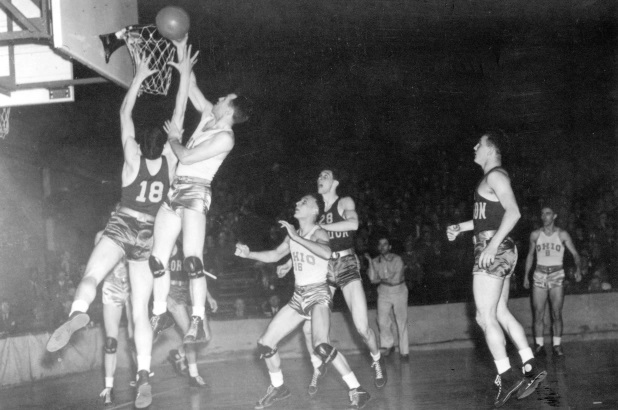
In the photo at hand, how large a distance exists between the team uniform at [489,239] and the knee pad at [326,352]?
1.64m

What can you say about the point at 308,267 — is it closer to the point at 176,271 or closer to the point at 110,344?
the point at 110,344

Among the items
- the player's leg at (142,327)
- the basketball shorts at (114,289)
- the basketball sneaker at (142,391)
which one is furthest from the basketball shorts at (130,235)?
the basketball shorts at (114,289)

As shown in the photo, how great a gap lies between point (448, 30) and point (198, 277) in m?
12.1

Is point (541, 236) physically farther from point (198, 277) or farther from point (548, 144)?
point (548, 144)

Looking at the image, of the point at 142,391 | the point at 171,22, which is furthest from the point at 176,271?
the point at 171,22

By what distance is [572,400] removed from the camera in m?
6.61

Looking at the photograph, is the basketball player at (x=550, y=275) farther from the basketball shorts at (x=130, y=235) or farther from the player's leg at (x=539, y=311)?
the basketball shorts at (x=130, y=235)

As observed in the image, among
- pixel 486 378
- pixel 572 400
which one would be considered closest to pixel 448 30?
pixel 486 378

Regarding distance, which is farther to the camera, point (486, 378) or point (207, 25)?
point (207, 25)

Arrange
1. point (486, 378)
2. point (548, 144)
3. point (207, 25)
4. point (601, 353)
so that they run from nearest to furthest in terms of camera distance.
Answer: point (486, 378) < point (601, 353) < point (207, 25) < point (548, 144)

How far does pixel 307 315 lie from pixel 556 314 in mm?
6031

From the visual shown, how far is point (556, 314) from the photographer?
11.5m

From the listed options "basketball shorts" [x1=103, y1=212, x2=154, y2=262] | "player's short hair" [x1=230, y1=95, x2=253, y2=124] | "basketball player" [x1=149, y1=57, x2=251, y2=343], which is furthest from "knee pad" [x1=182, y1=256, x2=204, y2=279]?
"player's short hair" [x1=230, y1=95, x2=253, y2=124]

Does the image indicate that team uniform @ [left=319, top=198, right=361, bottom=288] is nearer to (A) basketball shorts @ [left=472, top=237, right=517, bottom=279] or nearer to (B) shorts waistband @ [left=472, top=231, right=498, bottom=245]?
(B) shorts waistband @ [left=472, top=231, right=498, bottom=245]
